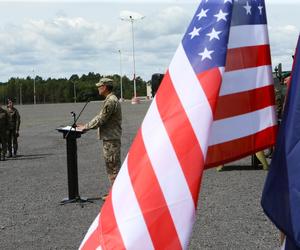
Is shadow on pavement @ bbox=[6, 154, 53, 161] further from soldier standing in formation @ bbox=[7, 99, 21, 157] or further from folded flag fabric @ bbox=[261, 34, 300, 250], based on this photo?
folded flag fabric @ bbox=[261, 34, 300, 250]

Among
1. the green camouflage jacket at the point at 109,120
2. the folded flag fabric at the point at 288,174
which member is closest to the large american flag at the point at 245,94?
the folded flag fabric at the point at 288,174

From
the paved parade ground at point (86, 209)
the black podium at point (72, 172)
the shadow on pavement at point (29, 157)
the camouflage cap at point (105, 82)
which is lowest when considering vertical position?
the shadow on pavement at point (29, 157)

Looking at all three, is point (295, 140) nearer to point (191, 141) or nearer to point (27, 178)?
point (191, 141)

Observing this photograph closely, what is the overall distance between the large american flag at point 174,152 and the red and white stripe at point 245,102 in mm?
222

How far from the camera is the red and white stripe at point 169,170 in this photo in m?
2.51

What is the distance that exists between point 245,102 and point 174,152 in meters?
0.74

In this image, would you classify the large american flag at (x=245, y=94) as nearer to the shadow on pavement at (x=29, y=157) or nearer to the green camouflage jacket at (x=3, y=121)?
the shadow on pavement at (x=29, y=157)

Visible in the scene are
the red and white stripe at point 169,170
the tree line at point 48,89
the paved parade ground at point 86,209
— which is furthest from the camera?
the tree line at point 48,89

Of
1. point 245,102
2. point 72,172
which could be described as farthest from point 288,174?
point 72,172

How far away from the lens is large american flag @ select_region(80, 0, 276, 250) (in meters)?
2.51

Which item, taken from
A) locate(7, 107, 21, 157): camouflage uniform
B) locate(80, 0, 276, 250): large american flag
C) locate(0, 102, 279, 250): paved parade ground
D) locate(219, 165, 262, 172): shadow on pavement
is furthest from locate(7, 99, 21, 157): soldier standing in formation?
locate(80, 0, 276, 250): large american flag

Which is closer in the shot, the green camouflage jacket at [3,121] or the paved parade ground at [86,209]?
the paved parade ground at [86,209]

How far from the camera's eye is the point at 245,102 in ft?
10.1

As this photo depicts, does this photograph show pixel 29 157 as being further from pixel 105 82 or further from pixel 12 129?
pixel 105 82
